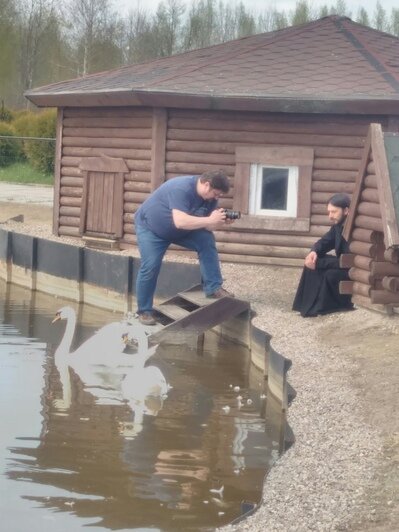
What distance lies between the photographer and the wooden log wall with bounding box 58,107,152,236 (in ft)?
56.9

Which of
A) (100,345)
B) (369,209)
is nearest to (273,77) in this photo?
(369,209)

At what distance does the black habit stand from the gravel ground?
187mm

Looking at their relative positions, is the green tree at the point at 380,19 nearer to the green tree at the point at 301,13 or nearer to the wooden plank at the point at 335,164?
the green tree at the point at 301,13

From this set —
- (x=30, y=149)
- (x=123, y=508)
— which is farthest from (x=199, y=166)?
(x=30, y=149)

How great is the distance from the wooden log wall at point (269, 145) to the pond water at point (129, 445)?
16.6 feet

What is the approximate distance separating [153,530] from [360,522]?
1247mm

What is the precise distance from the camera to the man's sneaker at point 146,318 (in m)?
11.5

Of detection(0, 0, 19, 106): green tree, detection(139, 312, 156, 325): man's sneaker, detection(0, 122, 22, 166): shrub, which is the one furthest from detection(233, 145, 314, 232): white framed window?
detection(0, 0, 19, 106): green tree

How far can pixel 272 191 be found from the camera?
654 inches

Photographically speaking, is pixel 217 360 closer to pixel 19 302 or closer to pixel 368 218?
pixel 368 218

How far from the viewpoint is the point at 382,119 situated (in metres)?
16.0

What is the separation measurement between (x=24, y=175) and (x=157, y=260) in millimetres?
25803

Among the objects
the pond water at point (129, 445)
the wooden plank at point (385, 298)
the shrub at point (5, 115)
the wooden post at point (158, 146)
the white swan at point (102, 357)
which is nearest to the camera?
the pond water at point (129, 445)

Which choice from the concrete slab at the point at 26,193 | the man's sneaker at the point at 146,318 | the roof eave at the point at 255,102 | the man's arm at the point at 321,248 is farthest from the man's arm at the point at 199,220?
the concrete slab at the point at 26,193
